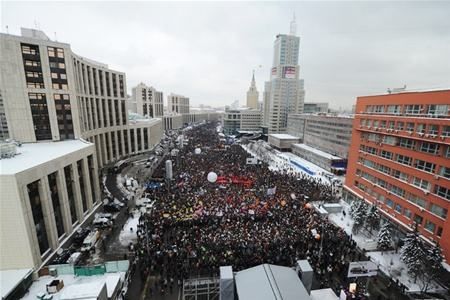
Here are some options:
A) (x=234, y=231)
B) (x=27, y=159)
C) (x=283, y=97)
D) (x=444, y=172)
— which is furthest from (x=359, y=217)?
(x=283, y=97)

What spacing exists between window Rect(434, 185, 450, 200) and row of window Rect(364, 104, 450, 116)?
6274mm

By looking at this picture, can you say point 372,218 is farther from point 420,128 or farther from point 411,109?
point 411,109

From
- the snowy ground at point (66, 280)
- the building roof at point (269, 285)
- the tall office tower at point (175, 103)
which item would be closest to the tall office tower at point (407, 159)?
the building roof at point (269, 285)

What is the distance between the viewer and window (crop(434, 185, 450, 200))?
56.5 ft

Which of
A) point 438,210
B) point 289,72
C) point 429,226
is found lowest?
point 429,226

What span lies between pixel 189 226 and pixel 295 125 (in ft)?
204

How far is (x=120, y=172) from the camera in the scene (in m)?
43.5

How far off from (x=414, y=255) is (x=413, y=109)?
13927 millimetres

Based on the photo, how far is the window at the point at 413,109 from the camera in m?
20.3

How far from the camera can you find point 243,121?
107 m

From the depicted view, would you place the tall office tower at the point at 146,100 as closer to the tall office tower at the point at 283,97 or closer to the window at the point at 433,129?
the tall office tower at the point at 283,97

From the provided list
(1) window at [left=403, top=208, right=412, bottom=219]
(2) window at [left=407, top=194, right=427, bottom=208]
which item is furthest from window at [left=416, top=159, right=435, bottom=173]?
(1) window at [left=403, top=208, right=412, bottom=219]

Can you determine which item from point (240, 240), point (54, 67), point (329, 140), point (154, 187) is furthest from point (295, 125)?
point (54, 67)

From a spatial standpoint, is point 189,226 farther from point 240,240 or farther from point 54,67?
point 54,67
